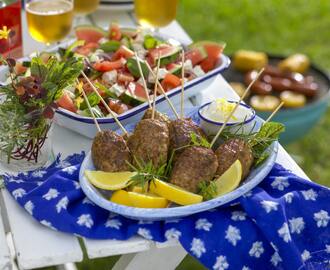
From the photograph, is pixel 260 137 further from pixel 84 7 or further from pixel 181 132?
pixel 84 7

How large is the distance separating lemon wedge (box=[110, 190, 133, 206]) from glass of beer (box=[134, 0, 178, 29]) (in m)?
1.19

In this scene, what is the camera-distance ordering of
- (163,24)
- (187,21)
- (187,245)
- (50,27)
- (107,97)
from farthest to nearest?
(187,21)
(163,24)
(50,27)
(107,97)
(187,245)

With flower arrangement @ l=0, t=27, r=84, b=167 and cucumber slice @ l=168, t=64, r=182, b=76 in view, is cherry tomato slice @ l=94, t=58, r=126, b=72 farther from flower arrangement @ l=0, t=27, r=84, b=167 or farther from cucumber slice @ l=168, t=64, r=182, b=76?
flower arrangement @ l=0, t=27, r=84, b=167

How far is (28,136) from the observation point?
202cm

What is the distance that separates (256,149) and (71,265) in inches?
41.8

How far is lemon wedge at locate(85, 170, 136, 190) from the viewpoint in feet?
6.12

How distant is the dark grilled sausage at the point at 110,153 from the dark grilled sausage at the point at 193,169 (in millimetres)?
135

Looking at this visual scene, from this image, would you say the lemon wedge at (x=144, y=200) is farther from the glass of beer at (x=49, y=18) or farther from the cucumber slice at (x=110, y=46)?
the glass of beer at (x=49, y=18)

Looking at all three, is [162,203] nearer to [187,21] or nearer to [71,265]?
[71,265]

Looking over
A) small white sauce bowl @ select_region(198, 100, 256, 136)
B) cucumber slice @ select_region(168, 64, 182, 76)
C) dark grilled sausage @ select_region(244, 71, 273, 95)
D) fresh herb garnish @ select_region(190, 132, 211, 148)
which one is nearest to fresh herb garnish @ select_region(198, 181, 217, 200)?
fresh herb garnish @ select_region(190, 132, 211, 148)

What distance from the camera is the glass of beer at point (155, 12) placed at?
9.40ft

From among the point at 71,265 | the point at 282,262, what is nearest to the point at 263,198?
the point at 282,262

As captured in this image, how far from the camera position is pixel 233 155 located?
1928mm

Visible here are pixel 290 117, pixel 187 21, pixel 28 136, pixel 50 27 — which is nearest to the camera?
pixel 28 136
